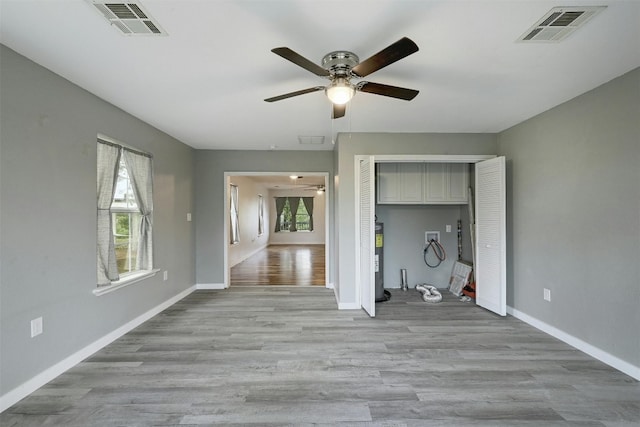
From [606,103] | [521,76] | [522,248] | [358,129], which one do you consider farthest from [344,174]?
[606,103]

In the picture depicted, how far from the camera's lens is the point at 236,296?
461 centimetres

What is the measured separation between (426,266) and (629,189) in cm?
287

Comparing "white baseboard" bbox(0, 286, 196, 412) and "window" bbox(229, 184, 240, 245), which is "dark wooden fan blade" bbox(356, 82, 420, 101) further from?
"window" bbox(229, 184, 240, 245)

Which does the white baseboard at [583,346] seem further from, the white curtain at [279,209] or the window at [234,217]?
the white curtain at [279,209]

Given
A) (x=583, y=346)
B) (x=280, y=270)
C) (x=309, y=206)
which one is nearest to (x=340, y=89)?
(x=583, y=346)

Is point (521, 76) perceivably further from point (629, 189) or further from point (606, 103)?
point (629, 189)

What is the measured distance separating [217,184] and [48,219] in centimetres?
291

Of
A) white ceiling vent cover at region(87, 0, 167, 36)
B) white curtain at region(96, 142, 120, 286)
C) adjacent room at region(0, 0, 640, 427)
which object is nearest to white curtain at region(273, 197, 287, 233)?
adjacent room at region(0, 0, 640, 427)

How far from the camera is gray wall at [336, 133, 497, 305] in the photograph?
13.1 ft

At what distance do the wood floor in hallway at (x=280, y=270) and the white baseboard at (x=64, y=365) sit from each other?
2.19 m

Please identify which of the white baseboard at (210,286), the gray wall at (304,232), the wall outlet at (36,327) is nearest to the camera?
the wall outlet at (36,327)

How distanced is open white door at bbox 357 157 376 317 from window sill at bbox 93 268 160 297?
274 centimetres

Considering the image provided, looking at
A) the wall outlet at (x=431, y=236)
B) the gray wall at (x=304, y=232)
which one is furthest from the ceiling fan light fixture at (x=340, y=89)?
the gray wall at (x=304, y=232)

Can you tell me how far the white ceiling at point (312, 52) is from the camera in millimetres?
1642
